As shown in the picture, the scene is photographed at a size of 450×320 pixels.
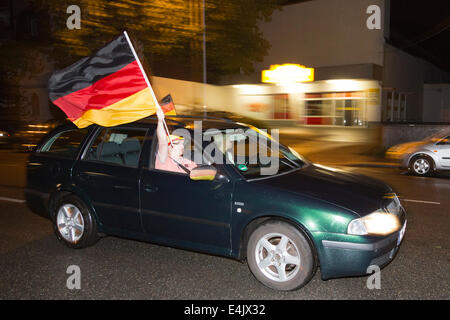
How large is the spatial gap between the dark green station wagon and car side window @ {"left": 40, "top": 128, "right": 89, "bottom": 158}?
0.07ft

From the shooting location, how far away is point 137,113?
4.85m

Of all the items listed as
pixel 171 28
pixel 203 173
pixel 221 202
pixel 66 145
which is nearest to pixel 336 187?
pixel 221 202

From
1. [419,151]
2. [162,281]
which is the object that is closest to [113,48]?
[162,281]

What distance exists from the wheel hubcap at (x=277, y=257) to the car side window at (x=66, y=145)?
2.79 m

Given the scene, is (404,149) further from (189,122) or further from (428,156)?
(189,122)

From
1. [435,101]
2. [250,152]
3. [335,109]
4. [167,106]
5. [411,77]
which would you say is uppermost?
[411,77]

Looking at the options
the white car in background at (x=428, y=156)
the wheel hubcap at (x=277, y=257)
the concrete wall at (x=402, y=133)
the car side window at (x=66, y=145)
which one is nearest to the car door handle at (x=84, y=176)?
the car side window at (x=66, y=145)

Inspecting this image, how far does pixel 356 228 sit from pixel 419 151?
837 centimetres

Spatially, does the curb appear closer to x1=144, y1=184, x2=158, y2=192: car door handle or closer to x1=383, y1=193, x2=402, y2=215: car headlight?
x1=383, y1=193, x2=402, y2=215: car headlight

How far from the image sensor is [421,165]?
1113cm

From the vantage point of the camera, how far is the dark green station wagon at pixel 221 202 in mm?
3816

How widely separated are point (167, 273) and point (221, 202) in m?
1.00

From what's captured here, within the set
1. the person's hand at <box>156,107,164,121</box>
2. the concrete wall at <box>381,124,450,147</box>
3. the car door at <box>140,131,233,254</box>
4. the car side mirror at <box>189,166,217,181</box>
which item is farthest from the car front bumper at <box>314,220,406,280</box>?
the concrete wall at <box>381,124,450,147</box>

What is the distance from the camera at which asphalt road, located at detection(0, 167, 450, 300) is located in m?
3.97
